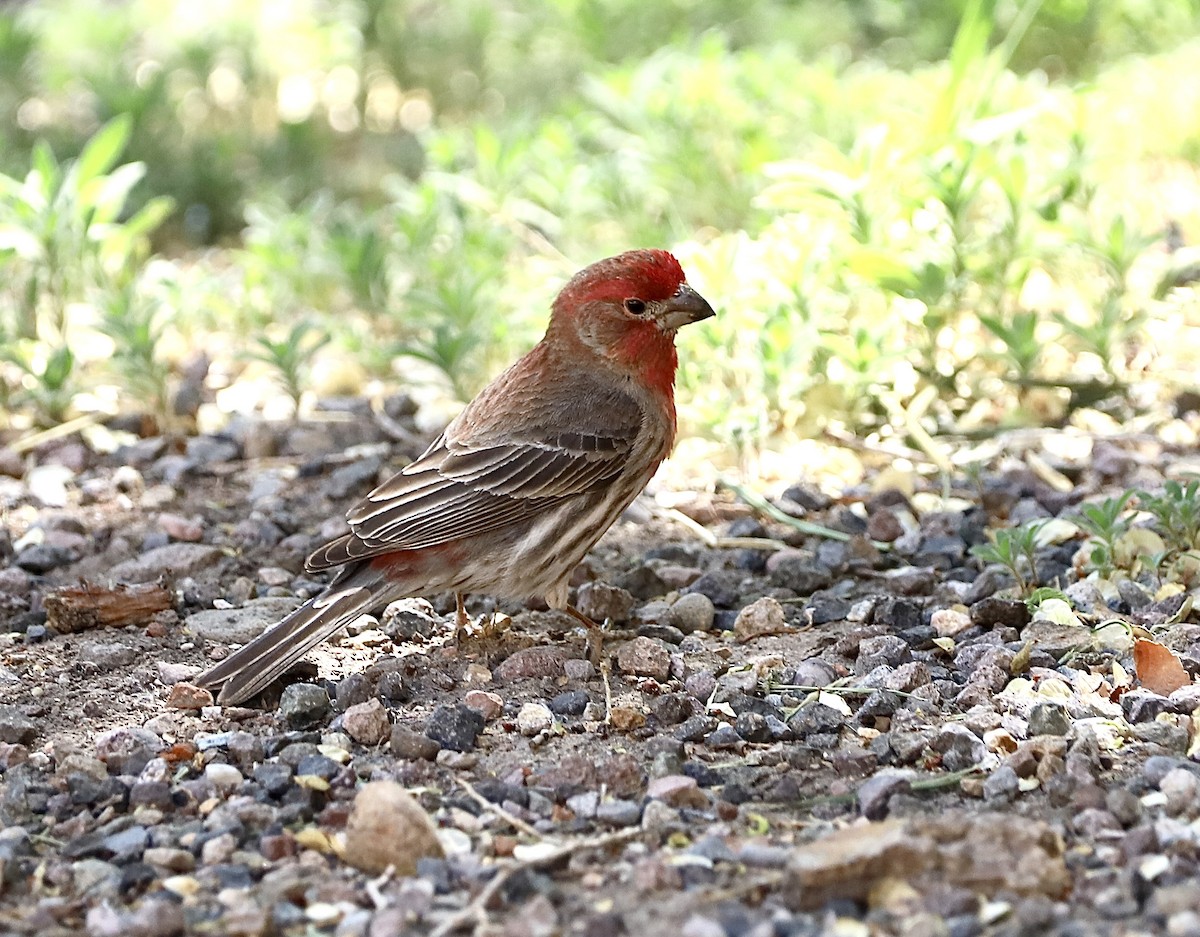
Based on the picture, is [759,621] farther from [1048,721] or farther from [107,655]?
[107,655]

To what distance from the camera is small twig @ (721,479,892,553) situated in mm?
4711

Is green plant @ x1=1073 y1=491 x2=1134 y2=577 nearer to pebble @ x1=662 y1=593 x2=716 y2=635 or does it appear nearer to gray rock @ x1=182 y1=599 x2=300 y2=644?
pebble @ x1=662 y1=593 x2=716 y2=635

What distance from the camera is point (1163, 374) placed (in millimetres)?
5723

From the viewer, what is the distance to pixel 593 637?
405cm

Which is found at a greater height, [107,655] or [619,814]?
[107,655]

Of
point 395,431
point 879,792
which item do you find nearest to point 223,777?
point 879,792

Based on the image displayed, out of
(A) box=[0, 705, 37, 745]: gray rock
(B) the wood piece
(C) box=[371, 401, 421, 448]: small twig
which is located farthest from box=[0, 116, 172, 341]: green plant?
(A) box=[0, 705, 37, 745]: gray rock

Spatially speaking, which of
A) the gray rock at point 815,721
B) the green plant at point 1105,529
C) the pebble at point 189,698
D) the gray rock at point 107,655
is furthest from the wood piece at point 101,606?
the green plant at point 1105,529

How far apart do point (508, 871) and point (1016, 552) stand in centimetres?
187

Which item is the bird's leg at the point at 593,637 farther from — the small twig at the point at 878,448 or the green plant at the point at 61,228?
the green plant at the point at 61,228

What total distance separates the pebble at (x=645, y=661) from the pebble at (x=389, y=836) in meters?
1.02

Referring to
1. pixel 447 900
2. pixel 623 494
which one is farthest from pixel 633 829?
pixel 623 494

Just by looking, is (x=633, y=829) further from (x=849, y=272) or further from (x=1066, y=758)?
(x=849, y=272)

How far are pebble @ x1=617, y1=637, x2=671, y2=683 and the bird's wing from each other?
50cm
